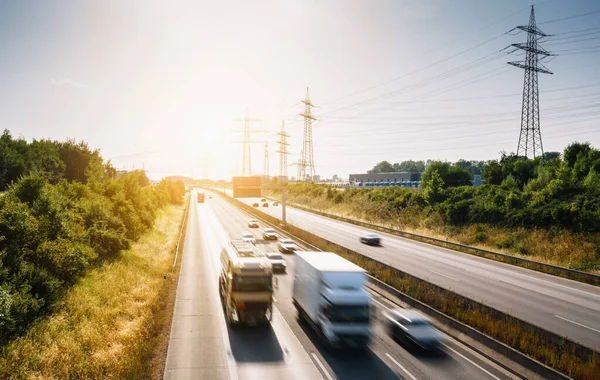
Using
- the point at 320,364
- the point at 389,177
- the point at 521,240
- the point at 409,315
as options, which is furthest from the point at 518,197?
the point at 389,177

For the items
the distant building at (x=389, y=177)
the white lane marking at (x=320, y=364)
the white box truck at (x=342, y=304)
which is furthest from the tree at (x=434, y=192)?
the distant building at (x=389, y=177)

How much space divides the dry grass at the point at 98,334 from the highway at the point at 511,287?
19800 millimetres

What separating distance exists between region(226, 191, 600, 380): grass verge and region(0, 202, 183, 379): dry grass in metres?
15.3

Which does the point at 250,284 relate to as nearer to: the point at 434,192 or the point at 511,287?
the point at 511,287

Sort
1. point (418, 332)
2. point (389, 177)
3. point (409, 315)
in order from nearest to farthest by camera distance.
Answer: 1. point (418, 332)
2. point (409, 315)
3. point (389, 177)

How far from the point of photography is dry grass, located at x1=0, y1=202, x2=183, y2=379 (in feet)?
46.0

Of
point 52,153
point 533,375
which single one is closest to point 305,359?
point 533,375

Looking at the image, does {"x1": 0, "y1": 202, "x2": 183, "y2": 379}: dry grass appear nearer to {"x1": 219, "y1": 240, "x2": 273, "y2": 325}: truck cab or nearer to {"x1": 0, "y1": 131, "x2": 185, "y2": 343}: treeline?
{"x1": 0, "y1": 131, "x2": 185, "y2": 343}: treeline

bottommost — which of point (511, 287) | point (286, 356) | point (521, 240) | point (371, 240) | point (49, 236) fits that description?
point (286, 356)

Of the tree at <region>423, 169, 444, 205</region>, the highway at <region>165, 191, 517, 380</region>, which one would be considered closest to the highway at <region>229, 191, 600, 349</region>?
the highway at <region>165, 191, 517, 380</region>

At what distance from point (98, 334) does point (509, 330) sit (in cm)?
1983

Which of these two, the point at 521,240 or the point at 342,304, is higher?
the point at 342,304

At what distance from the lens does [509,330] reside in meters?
16.2

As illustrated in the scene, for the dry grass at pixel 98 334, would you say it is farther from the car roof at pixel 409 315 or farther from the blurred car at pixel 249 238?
the blurred car at pixel 249 238
